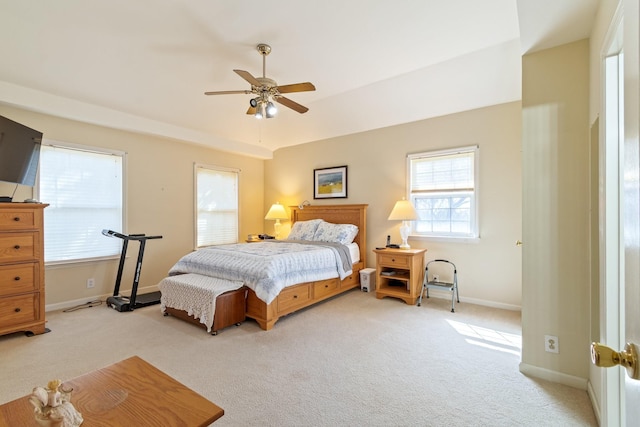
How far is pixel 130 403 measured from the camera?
1.28m

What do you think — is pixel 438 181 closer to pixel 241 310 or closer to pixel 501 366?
pixel 501 366

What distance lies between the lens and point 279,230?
5969 millimetres

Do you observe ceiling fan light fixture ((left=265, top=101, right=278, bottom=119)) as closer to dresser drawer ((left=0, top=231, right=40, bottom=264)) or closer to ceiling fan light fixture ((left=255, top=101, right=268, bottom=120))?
ceiling fan light fixture ((left=255, top=101, right=268, bottom=120))

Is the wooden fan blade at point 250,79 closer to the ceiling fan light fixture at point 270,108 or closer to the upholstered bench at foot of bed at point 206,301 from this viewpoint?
the ceiling fan light fixture at point 270,108

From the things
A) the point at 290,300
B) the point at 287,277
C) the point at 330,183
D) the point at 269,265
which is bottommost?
the point at 290,300

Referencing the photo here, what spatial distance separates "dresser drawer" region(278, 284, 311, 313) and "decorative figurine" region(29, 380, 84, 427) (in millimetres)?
2327

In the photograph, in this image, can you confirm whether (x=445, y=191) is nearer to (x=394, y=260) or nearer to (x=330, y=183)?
(x=394, y=260)

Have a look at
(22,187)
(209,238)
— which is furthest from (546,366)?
(22,187)

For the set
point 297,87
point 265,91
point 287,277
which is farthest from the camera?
point 287,277

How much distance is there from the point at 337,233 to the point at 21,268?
12.3ft

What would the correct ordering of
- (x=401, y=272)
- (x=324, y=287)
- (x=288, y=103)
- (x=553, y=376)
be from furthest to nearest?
1. (x=401, y=272)
2. (x=324, y=287)
3. (x=288, y=103)
4. (x=553, y=376)

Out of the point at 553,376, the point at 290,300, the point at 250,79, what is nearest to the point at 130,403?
the point at 290,300

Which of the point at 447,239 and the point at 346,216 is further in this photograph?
the point at 346,216

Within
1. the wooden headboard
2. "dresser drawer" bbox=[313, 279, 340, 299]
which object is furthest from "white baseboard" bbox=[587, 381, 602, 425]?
the wooden headboard
